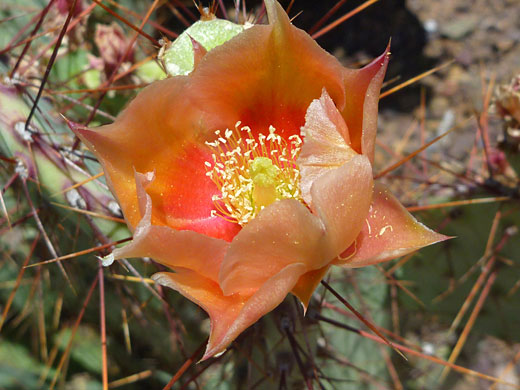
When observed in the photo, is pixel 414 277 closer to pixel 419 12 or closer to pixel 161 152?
pixel 161 152

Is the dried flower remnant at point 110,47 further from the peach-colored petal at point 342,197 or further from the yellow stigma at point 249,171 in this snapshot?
the peach-colored petal at point 342,197

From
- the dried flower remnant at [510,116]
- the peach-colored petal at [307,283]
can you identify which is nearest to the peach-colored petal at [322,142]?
the peach-colored petal at [307,283]

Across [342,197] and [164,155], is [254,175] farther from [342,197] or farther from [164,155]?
[342,197]

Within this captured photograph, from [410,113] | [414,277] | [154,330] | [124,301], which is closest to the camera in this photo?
[124,301]

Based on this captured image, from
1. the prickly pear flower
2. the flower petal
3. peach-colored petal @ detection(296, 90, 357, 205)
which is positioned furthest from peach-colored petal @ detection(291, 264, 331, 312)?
the flower petal

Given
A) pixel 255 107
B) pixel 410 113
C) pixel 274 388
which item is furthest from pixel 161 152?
pixel 410 113

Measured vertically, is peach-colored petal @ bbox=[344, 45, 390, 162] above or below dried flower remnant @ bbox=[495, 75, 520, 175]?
above

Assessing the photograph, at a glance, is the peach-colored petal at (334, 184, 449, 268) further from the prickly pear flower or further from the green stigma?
the green stigma
